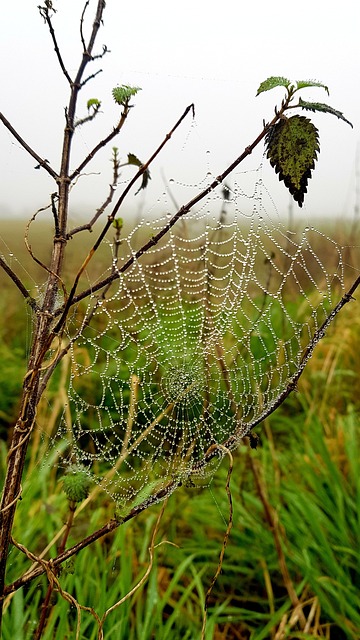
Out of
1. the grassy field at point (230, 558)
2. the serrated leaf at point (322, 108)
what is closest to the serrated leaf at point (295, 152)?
the serrated leaf at point (322, 108)

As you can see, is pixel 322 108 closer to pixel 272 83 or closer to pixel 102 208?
pixel 272 83

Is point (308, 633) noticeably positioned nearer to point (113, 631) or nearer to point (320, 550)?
point (320, 550)

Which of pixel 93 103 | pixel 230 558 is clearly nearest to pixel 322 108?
pixel 93 103

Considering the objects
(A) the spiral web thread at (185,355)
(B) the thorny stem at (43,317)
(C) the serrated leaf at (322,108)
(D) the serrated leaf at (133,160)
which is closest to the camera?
(C) the serrated leaf at (322,108)

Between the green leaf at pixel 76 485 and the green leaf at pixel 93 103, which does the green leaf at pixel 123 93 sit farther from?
the green leaf at pixel 76 485

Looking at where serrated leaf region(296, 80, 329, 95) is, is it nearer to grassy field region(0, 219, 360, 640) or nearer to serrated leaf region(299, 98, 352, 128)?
serrated leaf region(299, 98, 352, 128)

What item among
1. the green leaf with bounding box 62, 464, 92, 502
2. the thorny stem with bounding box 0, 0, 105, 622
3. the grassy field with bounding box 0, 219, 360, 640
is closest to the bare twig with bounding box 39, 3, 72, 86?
the thorny stem with bounding box 0, 0, 105, 622
